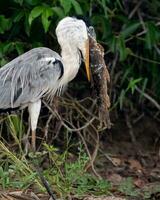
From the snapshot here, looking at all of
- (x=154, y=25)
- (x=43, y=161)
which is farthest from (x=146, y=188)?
(x=154, y=25)

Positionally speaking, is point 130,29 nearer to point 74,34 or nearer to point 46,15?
point 46,15

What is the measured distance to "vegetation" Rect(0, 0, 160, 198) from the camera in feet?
19.0

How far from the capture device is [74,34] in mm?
5562

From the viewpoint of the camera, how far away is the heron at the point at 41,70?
5.57 metres

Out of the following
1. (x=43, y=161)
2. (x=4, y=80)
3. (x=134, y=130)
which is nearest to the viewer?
(x=4, y=80)

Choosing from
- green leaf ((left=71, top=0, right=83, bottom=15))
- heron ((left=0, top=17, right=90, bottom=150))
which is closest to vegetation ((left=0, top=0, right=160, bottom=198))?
green leaf ((left=71, top=0, right=83, bottom=15))

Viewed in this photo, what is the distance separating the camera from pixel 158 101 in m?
7.42

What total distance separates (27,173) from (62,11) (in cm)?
123

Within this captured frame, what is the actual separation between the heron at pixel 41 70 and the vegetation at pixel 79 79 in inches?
12.6

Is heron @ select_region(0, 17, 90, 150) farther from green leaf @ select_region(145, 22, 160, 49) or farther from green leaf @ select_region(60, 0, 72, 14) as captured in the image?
green leaf @ select_region(145, 22, 160, 49)

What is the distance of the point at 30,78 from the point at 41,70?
0.31ft

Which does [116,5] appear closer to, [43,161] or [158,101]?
[158,101]

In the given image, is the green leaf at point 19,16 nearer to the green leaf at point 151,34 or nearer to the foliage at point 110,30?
the foliage at point 110,30

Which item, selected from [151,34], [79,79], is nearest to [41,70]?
[151,34]
